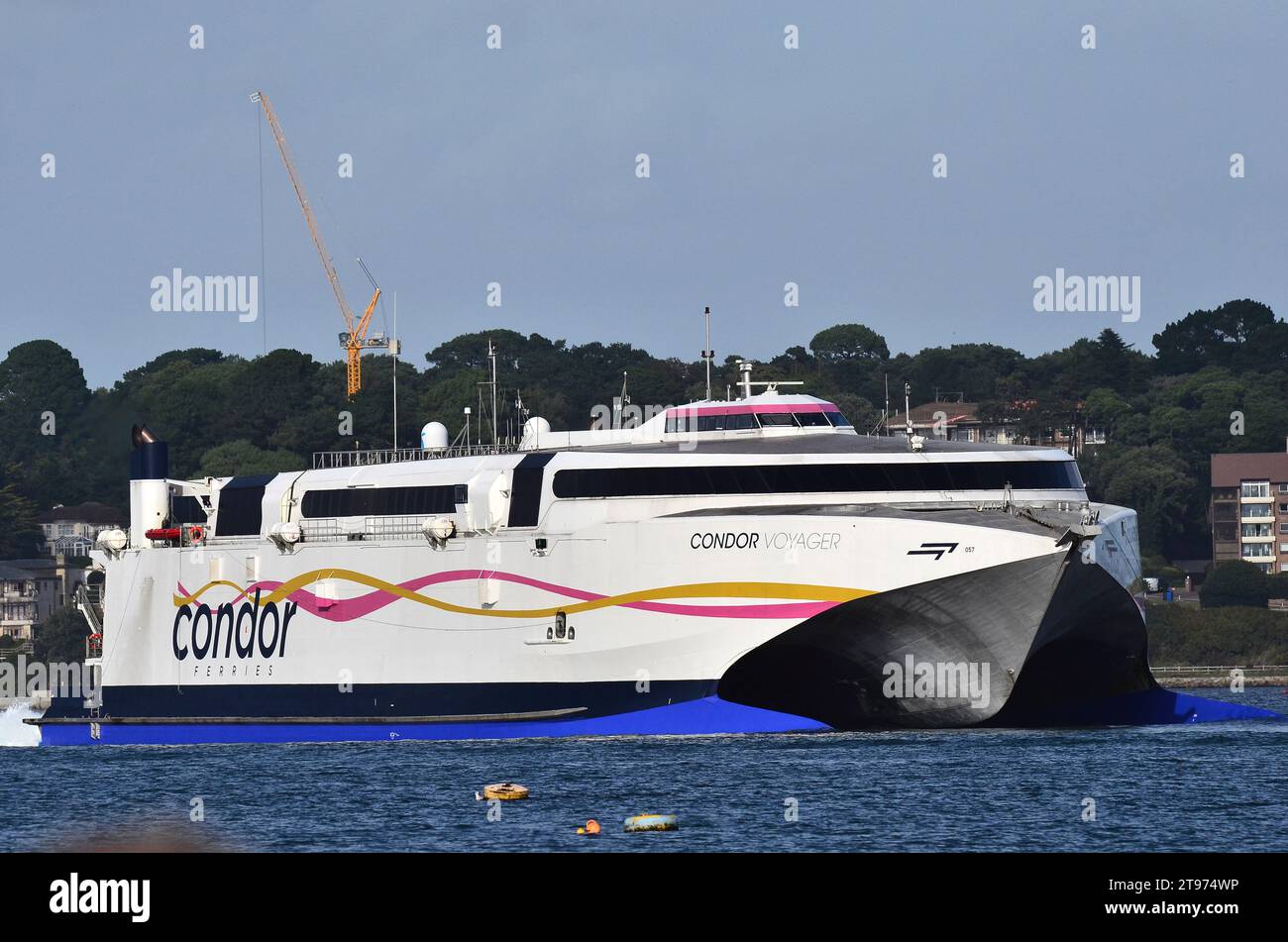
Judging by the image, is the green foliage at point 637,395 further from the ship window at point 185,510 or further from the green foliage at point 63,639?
the ship window at point 185,510

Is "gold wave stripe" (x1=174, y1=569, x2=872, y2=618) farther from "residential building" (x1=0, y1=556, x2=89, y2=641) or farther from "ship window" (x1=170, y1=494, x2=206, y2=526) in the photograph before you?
"residential building" (x1=0, y1=556, x2=89, y2=641)

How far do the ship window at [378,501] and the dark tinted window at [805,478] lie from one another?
4847mm

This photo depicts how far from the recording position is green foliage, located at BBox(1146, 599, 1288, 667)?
127 m

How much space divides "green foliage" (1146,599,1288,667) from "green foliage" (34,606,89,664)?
218ft

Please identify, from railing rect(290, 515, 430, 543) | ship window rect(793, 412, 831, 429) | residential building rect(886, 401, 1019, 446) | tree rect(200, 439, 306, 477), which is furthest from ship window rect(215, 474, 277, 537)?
residential building rect(886, 401, 1019, 446)

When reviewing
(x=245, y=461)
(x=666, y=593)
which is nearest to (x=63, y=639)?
(x=245, y=461)

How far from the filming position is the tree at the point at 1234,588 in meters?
137

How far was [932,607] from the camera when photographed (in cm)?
4647

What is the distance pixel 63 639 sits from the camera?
12756cm

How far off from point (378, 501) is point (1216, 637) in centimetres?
8411

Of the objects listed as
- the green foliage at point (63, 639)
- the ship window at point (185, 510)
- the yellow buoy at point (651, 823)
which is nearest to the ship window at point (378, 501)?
the ship window at point (185, 510)
